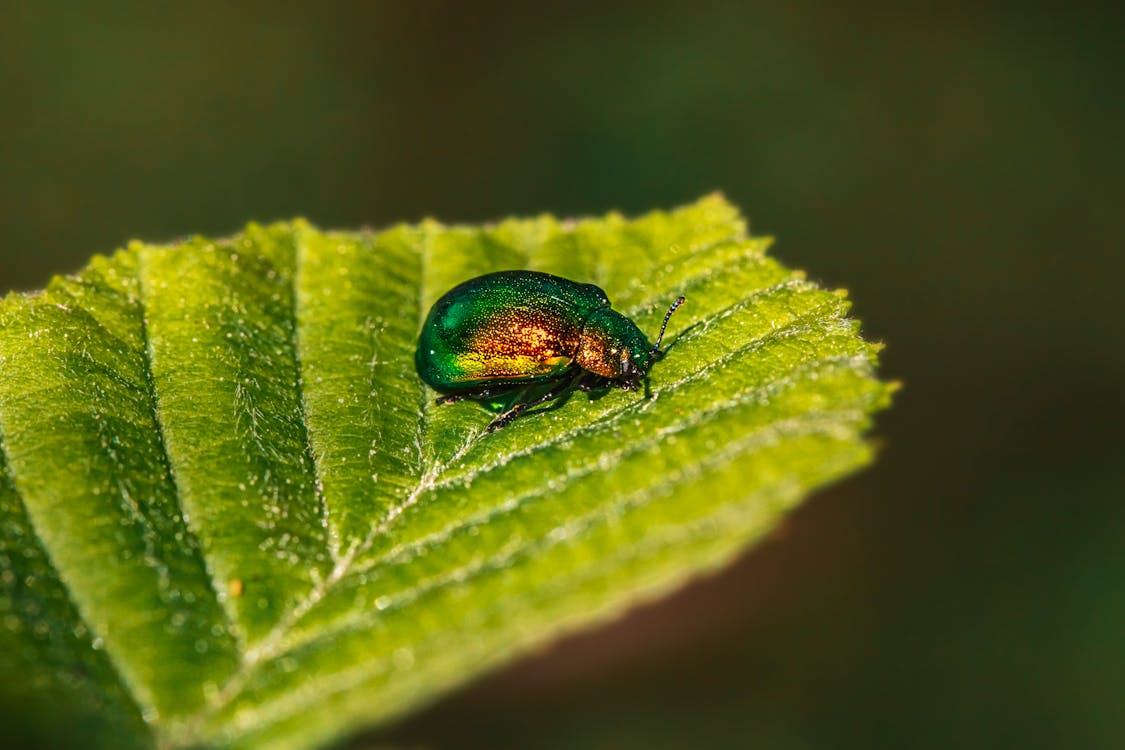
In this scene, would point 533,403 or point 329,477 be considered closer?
point 329,477

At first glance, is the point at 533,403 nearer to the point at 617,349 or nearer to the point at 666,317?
the point at 617,349

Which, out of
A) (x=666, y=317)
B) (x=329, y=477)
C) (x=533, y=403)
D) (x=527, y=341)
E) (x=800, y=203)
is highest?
(x=800, y=203)

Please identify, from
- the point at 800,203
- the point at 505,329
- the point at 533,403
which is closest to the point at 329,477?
the point at 533,403

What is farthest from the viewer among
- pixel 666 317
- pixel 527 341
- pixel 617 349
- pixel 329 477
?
pixel 527 341

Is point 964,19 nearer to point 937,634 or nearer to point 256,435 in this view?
point 937,634

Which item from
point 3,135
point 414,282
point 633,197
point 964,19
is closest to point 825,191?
point 633,197

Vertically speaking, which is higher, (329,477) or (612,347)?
(612,347)

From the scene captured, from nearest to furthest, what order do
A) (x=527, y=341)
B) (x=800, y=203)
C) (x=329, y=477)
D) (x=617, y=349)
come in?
(x=329, y=477)
(x=617, y=349)
(x=527, y=341)
(x=800, y=203)
